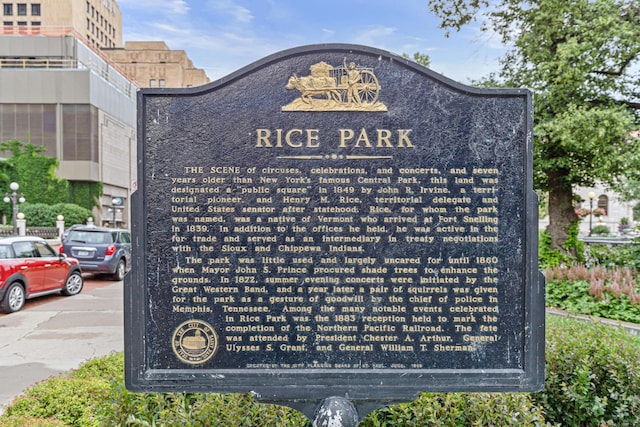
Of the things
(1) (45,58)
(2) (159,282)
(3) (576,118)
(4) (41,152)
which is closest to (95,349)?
(2) (159,282)

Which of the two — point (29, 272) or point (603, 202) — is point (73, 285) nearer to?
point (29, 272)

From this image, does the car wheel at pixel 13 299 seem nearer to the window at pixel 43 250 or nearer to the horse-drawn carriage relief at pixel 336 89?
the window at pixel 43 250

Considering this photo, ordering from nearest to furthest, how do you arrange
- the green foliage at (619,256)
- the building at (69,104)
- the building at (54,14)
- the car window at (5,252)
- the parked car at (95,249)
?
the car window at (5,252) < the green foliage at (619,256) < the parked car at (95,249) < the building at (69,104) < the building at (54,14)

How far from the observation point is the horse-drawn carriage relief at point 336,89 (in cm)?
273

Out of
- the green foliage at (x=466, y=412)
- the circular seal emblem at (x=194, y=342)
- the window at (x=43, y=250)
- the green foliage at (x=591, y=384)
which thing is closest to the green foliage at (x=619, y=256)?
the green foliage at (x=591, y=384)

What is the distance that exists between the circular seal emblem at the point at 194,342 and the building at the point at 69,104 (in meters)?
46.1

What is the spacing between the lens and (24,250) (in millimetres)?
11352

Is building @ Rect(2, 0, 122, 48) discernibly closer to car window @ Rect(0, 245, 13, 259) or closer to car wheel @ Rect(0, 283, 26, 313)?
car window @ Rect(0, 245, 13, 259)

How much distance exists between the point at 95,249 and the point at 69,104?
108ft

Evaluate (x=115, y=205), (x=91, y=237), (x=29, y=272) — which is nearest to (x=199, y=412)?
(x=29, y=272)

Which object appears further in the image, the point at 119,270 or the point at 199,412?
the point at 119,270

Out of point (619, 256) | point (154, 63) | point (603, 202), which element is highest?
point (154, 63)

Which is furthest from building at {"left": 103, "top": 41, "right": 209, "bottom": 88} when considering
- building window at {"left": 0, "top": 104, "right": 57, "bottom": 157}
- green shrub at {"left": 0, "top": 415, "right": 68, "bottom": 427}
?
green shrub at {"left": 0, "top": 415, "right": 68, "bottom": 427}

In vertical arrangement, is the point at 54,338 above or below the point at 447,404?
below
